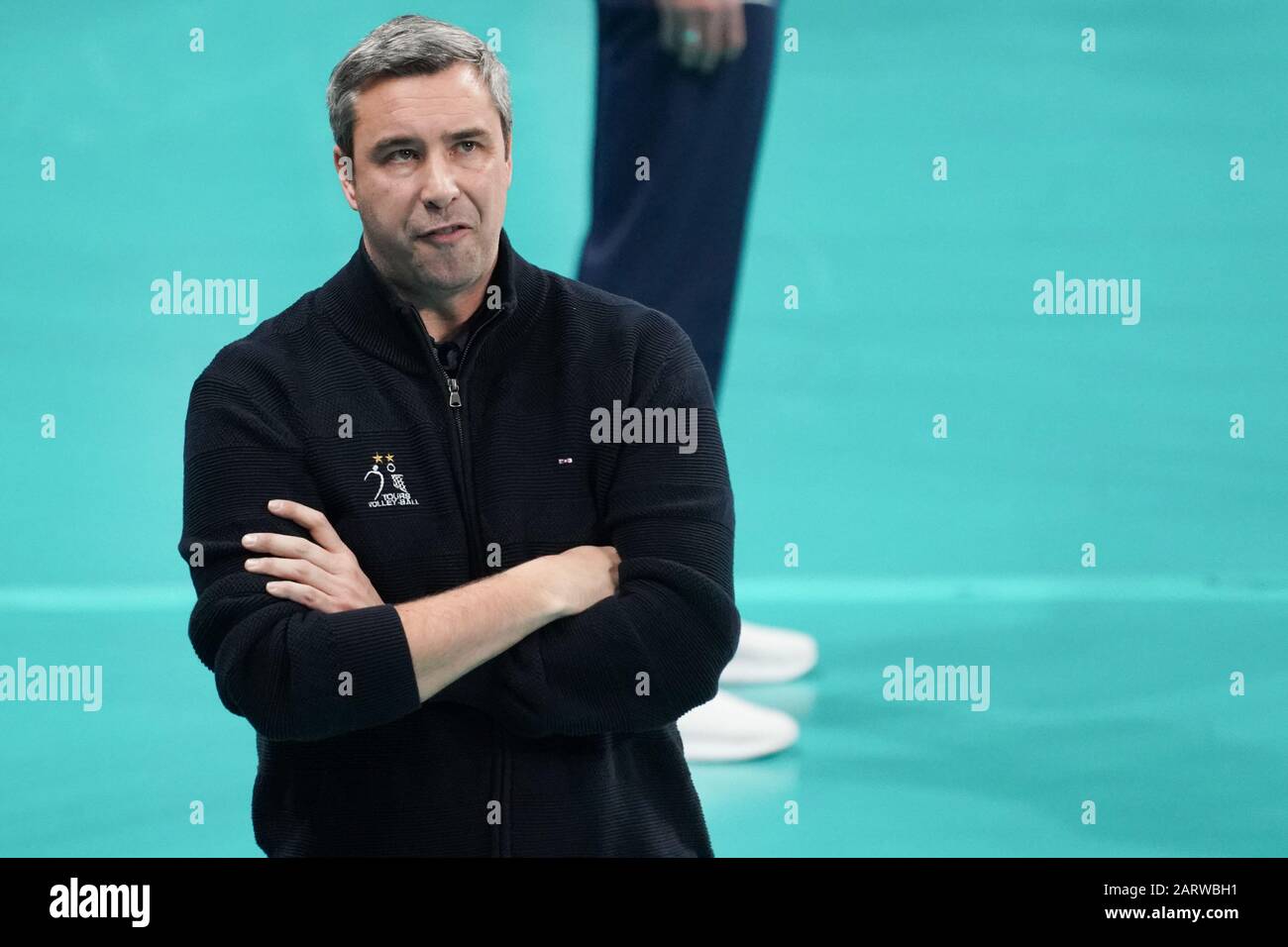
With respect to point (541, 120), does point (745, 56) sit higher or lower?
lower

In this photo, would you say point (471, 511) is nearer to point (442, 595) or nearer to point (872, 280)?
point (442, 595)

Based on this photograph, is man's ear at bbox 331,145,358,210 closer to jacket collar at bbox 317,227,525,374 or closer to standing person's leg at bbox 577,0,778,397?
jacket collar at bbox 317,227,525,374

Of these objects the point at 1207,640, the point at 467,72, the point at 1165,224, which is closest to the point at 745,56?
the point at 467,72

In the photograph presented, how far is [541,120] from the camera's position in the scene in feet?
10.7

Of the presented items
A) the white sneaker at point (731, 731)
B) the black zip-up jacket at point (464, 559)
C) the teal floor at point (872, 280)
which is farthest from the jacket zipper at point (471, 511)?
the teal floor at point (872, 280)

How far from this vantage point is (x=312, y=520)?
121 cm

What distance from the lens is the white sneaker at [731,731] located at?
2045 millimetres

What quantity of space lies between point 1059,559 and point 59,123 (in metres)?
2.04

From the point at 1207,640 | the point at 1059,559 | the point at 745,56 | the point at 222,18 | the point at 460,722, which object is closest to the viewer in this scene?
the point at 460,722

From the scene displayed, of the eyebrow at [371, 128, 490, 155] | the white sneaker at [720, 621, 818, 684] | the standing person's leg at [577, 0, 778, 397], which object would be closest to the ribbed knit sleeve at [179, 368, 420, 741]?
the eyebrow at [371, 128, 490, 155]

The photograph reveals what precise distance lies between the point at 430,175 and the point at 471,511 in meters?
0.26

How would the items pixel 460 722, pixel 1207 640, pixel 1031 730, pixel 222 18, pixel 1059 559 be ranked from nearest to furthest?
pixel 460 722, pixel 1031 730, pixel 1207 640, pixel 1059 559, pixel 222 18

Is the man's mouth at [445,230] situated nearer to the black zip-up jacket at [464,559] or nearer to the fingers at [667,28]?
the black zip-up jacket at [464,559]

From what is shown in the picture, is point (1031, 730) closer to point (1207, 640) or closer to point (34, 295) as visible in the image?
point (1207, 640)
